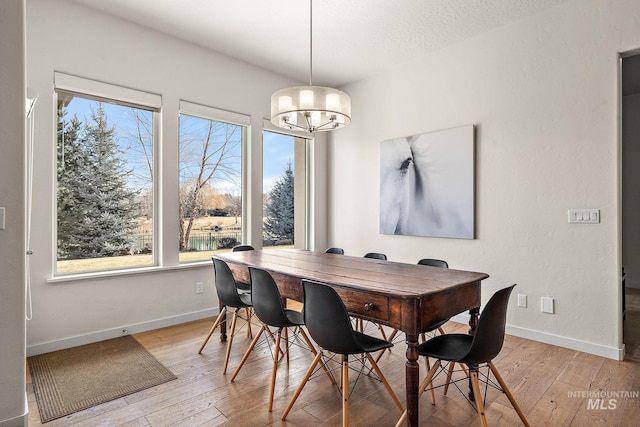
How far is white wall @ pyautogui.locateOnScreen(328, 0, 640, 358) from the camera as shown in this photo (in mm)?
2992

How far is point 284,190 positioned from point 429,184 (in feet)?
6.60

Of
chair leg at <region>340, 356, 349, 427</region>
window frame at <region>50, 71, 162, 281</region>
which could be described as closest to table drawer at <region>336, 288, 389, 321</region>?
chair leg at <region>340, 356, 349, 427</region>

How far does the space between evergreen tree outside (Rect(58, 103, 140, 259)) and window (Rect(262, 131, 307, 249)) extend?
1.68 metres

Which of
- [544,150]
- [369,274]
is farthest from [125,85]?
[544,150]

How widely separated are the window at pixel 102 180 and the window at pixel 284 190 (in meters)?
1.49

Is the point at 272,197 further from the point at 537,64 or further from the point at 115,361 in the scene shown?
the point at 537,64

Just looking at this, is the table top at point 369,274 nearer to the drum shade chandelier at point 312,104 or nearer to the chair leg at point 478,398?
the chair leg at point 478,398

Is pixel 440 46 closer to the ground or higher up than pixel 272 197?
higher up

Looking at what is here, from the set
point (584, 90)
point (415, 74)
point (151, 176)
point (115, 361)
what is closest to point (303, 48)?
point (415, 74)

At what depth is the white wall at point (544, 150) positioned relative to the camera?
2.99m

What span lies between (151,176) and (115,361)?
184 cm

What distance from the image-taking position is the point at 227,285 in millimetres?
2785

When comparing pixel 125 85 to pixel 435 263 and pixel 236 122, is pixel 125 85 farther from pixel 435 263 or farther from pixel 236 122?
pixel 435 263

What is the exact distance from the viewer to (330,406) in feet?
7.20
